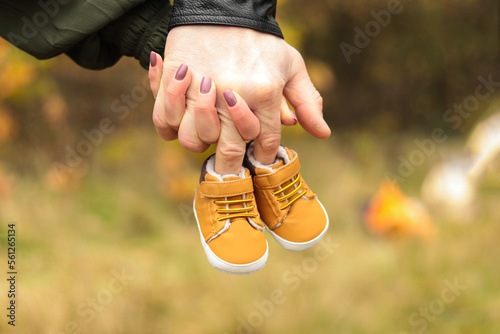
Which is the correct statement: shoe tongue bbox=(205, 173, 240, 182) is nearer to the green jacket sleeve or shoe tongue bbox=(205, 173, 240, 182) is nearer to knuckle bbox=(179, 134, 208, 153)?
knuckle bbox=(179, 134, 208, 153)

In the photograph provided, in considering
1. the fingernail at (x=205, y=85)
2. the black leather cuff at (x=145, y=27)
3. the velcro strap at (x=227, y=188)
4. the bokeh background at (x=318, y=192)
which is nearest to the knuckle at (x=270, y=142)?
the velcro strap at (x=227, y=188)

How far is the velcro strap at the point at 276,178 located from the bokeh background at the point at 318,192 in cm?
160

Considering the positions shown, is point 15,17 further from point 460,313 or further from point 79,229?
point 460,313

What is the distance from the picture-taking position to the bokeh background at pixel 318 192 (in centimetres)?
296

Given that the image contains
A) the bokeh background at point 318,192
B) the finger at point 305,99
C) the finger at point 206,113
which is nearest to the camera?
the finger at point 206,113

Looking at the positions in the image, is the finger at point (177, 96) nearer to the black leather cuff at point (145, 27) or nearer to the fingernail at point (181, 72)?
the fingernail at point (181, 72)

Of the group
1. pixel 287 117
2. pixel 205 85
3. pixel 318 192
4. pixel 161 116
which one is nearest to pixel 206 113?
pixel 205 85

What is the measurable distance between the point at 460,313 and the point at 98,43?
2.98 metres

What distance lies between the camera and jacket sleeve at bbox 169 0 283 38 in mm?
1229

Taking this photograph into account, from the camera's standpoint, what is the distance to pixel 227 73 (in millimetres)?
1232

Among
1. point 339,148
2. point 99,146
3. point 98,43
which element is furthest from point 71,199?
point 339,148

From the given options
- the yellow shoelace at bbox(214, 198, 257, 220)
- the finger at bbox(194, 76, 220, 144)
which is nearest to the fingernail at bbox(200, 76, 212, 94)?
the finger at bbox(194, 76, 220, 144)

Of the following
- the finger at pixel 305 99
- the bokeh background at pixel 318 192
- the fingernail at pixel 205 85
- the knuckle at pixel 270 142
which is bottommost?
the bokeh background at pixel 318 192

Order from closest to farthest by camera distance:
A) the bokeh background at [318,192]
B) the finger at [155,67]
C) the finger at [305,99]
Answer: the finger at [155,67], the finger at [305,99], the bokeh background at [318,192]
